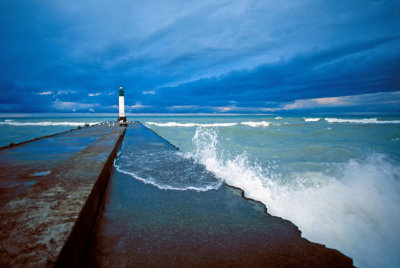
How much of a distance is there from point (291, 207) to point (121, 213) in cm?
207

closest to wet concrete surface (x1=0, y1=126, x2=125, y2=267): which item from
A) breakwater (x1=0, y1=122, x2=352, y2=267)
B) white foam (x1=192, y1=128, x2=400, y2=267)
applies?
breakwater (x1=0, y1=122, x2=352, y2=267)

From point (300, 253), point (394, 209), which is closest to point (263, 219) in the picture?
point (300, 253)

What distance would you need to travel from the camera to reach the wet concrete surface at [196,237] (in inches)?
56.6

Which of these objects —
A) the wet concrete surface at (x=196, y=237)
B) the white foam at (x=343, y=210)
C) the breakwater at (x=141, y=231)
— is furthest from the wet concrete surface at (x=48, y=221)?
the white foam at (x=343, y=210)

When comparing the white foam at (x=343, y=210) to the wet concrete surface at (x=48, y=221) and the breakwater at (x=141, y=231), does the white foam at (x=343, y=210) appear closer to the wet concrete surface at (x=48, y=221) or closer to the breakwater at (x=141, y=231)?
the breakwater at (x=141, y=231)

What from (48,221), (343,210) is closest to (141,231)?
(48,221)

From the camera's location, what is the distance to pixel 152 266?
1.38 metres

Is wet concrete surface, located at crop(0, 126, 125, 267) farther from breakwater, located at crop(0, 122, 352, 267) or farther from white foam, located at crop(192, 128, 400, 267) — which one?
white foam, located at crop(192, 128, 400, 267)

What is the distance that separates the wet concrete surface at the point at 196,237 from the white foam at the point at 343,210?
0.48 meters

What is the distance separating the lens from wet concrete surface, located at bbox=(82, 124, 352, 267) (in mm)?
1438

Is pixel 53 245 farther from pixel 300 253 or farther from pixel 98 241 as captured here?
pixel 300 253

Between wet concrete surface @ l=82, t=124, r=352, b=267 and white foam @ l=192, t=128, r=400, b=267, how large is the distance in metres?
0.48

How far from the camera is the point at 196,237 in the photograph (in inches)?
67.6

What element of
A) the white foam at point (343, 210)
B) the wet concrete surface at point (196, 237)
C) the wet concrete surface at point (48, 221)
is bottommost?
the white foam at point (343, 210)
